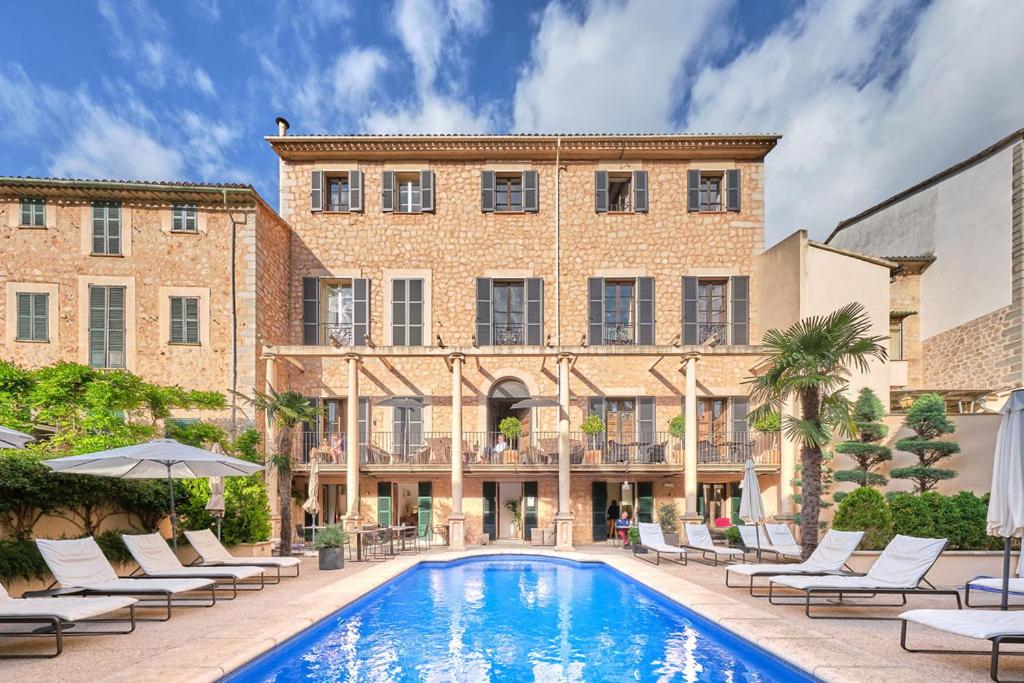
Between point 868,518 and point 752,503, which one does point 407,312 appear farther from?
point 868,518

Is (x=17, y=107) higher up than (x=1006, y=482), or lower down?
higher up

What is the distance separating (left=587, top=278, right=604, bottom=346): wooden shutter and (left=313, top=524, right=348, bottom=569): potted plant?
8506 mm

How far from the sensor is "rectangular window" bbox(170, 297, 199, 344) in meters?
14.6

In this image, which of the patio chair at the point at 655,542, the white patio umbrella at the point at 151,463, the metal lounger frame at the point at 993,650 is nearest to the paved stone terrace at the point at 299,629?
the metal lounger frame at the point at 993,650

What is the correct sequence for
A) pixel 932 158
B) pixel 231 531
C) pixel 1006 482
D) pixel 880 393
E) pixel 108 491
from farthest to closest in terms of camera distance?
pixel 932 158, pixel 880 393, pixel 231 531, pixel 108 491, pixel 1006 482

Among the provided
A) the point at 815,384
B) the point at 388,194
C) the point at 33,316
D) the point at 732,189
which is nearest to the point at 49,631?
the point at 815,384

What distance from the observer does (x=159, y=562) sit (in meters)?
8.00

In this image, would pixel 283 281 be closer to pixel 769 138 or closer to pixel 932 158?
pixel 769 138

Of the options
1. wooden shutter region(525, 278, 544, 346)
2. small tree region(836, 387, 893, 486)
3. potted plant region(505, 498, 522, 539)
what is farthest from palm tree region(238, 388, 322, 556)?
small tree region(836, 387, 893, 486)

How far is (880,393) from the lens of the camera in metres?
14.2

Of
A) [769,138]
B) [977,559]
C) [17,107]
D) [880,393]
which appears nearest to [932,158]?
[769,138]

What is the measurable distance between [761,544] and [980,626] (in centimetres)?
646

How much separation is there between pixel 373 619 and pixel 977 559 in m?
8.90

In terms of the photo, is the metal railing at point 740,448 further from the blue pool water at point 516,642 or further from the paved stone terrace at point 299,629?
the paved stone terrace at point 299,629
